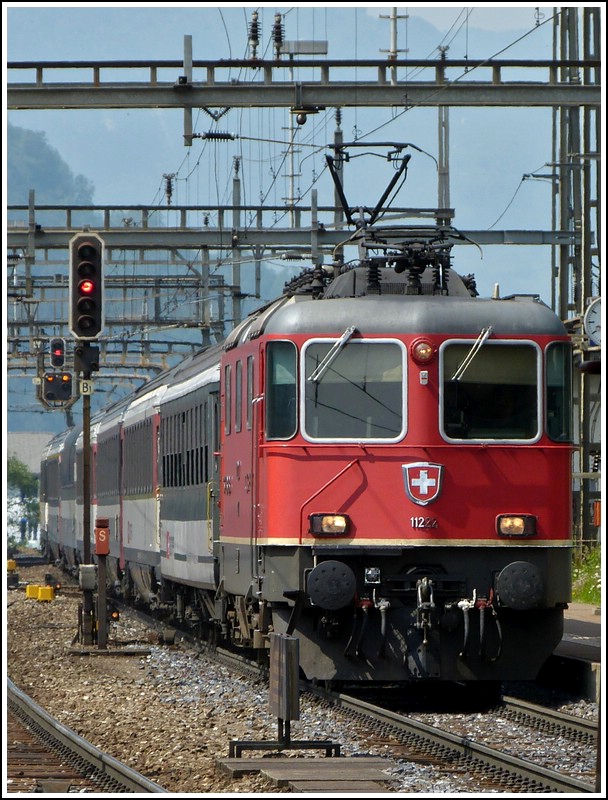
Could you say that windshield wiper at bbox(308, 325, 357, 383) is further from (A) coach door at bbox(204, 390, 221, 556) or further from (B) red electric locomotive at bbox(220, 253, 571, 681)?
(A) coach door at bbox(204, 390, 221, 556)

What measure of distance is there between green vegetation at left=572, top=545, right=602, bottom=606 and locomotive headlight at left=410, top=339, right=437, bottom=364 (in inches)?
506

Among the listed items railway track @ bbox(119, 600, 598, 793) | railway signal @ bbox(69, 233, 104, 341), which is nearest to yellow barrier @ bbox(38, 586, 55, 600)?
railway signal @ bbox(69, 233, 104, 341)

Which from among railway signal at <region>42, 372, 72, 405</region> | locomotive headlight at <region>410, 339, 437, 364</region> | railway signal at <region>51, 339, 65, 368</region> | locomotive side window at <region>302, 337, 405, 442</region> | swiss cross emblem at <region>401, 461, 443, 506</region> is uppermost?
railway signal at <region>51, 339, 65, 368</region>

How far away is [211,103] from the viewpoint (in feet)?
64.0

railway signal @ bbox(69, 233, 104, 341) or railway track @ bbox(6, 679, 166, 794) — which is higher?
railway signal @ bbox(69, 233, 104, 341)

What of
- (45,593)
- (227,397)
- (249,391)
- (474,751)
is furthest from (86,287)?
(45,593)

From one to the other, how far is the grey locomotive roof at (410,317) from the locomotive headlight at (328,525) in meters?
1.45

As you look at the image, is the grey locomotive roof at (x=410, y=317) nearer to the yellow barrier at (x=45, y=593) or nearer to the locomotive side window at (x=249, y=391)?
the locomotive side window at (x=249, y=391)

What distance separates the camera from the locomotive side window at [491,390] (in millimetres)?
13102

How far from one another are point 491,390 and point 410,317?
849 millimetres

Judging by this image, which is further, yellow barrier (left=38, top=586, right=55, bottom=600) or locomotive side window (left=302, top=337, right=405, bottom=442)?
yellow barrier (left=38, top=586, right=55, bottom=600)

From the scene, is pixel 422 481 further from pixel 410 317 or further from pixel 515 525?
pixel 410 317

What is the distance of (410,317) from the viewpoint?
13156 millimetres

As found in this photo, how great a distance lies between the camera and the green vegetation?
25.8m
